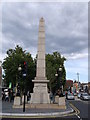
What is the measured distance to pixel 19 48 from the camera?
42156 millimetres

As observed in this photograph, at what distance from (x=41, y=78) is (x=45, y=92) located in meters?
1.53

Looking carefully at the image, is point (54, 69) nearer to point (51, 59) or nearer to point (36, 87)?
point (51, 59)

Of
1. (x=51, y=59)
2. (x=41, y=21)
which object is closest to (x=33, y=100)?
(x=41, y=21)

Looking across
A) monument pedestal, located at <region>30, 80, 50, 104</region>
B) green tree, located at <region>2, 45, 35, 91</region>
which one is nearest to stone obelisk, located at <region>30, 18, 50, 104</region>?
monument pedestal, located at <region>30, 80, 50, 104</region>

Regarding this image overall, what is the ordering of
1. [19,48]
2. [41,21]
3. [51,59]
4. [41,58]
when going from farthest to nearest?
[51,59]
[19,48]
[41,21]
[41,58]

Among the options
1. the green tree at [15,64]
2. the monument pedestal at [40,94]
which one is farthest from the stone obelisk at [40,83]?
the green tree at [15,64]

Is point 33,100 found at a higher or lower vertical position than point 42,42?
lower

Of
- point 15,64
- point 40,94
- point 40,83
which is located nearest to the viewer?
point 40,94

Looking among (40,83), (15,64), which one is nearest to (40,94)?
(40,83)

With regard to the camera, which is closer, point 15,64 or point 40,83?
point 40,83

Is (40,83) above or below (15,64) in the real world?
below

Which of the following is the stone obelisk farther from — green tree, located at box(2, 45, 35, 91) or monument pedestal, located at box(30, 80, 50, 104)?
green tree, located at box(2, 45, 35, 91)

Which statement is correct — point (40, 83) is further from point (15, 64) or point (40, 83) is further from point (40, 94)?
point (15, 64)

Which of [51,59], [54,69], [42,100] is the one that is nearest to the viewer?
[42,100]
